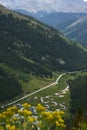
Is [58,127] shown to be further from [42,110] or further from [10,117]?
[10,117]

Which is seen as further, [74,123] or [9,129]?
[74,123]

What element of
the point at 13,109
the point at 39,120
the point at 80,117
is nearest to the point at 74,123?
the point at 80,117

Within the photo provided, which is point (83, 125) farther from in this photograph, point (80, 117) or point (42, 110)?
point (42, 110)

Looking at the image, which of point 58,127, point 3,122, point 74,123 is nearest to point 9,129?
point 3,122

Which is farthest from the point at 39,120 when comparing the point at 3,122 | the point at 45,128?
the point at 3,122

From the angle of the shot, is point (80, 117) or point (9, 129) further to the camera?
point (80, 117)
